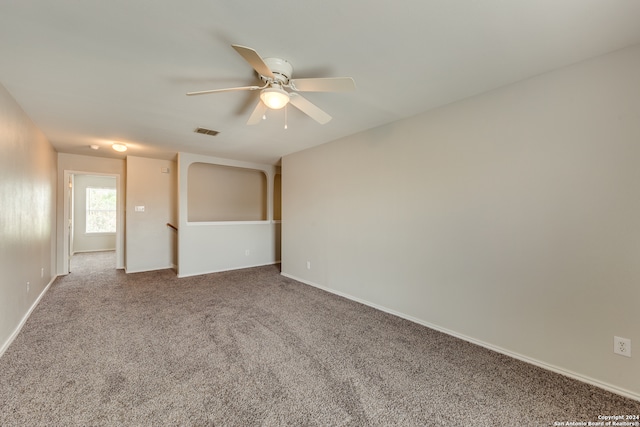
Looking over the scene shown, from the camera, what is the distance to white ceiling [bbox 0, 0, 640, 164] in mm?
1446

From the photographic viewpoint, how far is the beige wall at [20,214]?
2.30 meters

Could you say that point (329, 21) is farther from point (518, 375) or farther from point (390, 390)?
point (518, 375)

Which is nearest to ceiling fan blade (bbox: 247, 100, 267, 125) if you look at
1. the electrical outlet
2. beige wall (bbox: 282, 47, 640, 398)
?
beige wall (bbox: 282, 47, 640, 398)

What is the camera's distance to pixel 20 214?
2.75 metres

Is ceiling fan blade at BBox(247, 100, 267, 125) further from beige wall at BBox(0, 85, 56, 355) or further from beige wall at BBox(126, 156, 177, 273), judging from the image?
beige wall at BBox(126, 156, 177, 273)

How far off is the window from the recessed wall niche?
4152 mm

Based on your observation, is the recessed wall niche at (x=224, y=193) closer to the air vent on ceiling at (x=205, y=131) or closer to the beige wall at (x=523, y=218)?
the air vent on ceiling at (x=205, y=131)

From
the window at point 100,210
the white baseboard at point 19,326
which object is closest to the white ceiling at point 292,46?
the white baseboard at point 19,326

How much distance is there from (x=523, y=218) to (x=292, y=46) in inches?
89.1

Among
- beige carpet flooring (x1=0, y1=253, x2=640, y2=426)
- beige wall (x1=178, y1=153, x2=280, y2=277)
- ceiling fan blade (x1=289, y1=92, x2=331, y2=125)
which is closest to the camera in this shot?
beige carpet flooring (x1=0, y1=253, x2=640, y2=426)

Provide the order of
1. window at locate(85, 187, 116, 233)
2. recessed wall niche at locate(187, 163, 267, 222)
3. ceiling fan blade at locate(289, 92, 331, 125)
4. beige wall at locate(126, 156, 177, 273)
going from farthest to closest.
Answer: window at locate(85, 187, 116, 233) < recessed wall niche at locate(187, 163, 267, 222) < beige wall at locate(126, 156, 177, 273) < ceiling fan blade at locate(289, 92, 331, 125)

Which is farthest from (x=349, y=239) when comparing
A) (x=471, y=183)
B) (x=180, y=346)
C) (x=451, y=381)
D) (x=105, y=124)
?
(x=105, y=124)

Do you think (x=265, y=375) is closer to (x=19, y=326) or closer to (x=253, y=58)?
(x=253, y=58)

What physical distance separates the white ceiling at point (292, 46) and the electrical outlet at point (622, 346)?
6.55 feet
